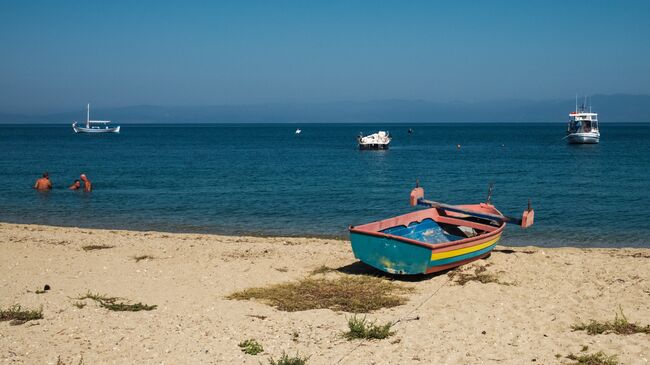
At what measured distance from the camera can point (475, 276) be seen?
14.6 m

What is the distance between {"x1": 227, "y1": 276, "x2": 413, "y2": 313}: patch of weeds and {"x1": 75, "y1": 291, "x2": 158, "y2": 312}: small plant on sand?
5.97ft

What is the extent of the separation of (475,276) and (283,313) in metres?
5.00

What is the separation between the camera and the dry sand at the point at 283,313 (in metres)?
9.52

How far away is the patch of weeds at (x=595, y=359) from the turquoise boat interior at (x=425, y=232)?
7266 mm

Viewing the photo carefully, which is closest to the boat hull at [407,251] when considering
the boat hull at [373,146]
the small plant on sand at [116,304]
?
the small plant on sand at [116,304]

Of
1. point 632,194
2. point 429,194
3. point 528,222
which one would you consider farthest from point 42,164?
point 528,222

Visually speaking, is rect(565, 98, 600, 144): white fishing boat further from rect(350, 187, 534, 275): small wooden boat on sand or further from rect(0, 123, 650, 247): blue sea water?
rect(350, 187, 534, 275): small wooden boat on sand

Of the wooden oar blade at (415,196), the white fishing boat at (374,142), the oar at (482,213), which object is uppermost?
the white fishing boat at (374,142)

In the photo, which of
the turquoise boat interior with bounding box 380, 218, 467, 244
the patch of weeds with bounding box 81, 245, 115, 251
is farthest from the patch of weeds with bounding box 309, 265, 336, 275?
the patch of weeds with bounding box 81, 245, 115, 251

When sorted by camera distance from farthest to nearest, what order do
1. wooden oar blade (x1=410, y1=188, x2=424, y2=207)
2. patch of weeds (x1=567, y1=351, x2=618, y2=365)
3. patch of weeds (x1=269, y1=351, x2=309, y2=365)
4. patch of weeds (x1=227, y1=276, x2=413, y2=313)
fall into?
wooden oar blade (x1=410, y1=188, x2=424, y2=207) → patch of weeds (x1=227, y1=276, x2=413, y2=313) → patch of weeds (x1=567, y1=351, x2=618, y2=365) → patch of weeds (x1=269, y1=351, x2=309, y2=365)

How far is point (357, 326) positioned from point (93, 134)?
475ft

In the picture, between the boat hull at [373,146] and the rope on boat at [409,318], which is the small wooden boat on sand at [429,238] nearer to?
the rope on boat at [409,318]

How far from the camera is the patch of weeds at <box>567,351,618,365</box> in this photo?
8922 millimetres

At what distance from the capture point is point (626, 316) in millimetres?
11367
